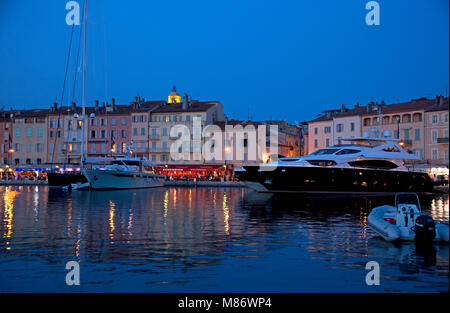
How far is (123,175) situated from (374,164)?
23055mm

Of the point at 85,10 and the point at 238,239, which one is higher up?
the point at 85,10

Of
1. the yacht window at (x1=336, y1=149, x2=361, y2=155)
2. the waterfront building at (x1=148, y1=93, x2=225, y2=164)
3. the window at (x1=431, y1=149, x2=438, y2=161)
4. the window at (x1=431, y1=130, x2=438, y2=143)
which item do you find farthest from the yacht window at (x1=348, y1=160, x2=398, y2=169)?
the waterfront building at (x1=148, y1=93, x2=225, y2=164)

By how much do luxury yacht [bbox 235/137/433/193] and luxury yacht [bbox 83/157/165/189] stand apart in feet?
44.5

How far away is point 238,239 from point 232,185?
5371cm

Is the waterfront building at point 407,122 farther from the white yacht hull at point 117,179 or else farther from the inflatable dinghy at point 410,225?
the inflatable dinghy at point 410,225

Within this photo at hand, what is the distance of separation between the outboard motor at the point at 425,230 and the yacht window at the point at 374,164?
28189 mm

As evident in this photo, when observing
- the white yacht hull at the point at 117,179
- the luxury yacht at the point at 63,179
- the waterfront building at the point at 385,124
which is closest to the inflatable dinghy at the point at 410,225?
the white yacht hull at the point at 117,179

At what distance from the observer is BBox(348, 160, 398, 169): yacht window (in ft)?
134

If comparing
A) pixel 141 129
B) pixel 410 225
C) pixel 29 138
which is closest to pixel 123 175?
pixel 141 129

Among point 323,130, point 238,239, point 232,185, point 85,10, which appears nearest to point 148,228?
point 238,239

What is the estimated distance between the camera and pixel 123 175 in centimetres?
5116

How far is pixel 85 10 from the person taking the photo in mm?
46969
